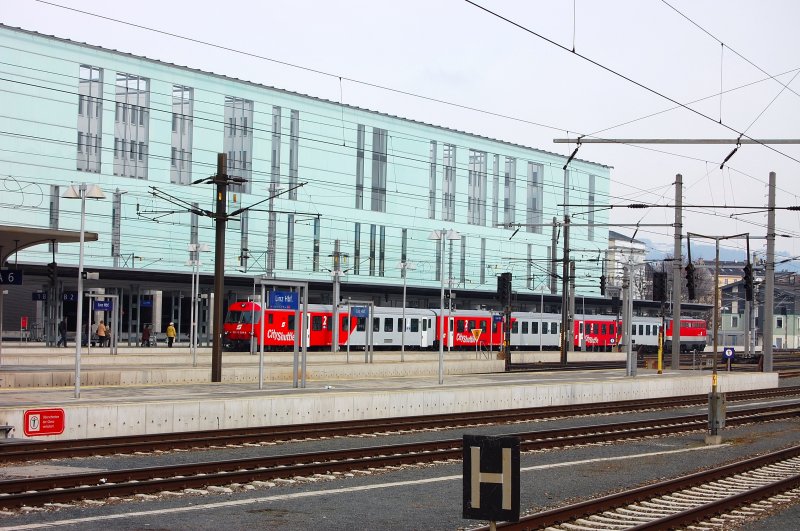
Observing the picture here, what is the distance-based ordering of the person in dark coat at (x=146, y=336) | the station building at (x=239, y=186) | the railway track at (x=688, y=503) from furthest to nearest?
the person in dark coat at (x=146, y=336) < the station building at (x=239, y=186) < the railway track at (x=688, y=503)

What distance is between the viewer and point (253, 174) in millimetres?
62094

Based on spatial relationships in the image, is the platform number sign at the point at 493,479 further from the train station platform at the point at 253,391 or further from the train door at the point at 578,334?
the train door at the point at 578,334

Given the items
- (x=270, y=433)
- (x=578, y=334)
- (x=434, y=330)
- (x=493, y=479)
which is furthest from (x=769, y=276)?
(x=493, y=479)

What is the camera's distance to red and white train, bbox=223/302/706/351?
5781 centimetres

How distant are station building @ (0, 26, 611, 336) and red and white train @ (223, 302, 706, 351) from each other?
9.47 feet

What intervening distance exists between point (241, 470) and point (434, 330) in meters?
49.9

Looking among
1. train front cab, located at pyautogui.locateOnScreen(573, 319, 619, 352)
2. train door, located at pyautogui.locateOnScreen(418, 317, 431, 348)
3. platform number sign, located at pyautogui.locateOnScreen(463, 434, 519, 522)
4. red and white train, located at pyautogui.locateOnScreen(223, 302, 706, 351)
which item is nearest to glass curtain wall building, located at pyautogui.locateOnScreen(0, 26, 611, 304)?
red and white train, located at pyautogui.locateOnScreen(223, 302, 706, 351)

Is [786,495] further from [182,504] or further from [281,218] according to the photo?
[281,218]

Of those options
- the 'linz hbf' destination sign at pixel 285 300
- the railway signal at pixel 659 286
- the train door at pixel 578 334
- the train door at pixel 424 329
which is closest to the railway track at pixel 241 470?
the 'linz hbf' destination sign at pixel 285 300

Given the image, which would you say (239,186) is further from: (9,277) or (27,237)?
(9,277)

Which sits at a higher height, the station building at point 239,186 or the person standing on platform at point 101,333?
the station building at point 239,186

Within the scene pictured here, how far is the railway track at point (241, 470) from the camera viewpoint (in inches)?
539

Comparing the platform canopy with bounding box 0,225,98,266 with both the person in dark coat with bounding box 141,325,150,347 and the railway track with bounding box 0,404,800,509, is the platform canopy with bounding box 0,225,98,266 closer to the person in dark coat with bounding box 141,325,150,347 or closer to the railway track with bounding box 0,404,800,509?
the railway track with bounding box 0,404,800,509

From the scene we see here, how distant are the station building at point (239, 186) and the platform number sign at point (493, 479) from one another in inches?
1429
